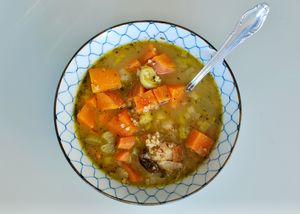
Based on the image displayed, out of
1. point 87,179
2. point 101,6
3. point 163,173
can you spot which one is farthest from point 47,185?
point 101,6

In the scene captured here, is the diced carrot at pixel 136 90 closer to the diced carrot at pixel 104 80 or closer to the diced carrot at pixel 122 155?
the diced carrot at pixel 104 80

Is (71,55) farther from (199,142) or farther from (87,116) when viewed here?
(199,142)

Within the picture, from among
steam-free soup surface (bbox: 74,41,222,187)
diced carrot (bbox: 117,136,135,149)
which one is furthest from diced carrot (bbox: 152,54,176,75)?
diced carrot (bbox: 117,136,135,149)

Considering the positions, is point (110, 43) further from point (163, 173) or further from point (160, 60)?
point (163, 173)

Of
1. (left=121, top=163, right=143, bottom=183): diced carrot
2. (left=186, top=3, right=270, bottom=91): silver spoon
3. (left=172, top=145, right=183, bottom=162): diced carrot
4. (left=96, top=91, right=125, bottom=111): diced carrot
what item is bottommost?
(left=121, top=163, right=143, bottom=183): diced carrot

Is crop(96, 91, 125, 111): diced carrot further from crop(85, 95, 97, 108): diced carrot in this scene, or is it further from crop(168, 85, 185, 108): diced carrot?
crop(168, 85, 185, 108): diced carrot

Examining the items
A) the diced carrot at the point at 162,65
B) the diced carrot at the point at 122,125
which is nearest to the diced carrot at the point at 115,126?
the diced carrot at the point at 122,125
